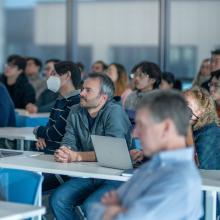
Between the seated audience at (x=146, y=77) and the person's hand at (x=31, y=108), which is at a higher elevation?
the seated audience at (x=146, y=77)

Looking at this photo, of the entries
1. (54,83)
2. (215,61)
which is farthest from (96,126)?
(215,61)

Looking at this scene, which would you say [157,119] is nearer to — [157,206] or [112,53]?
[157,206]


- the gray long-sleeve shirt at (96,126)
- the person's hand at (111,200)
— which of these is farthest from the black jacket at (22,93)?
the person's hand at (111,200)

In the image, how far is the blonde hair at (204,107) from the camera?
418cm

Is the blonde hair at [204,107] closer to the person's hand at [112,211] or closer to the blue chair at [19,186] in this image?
the blue chair at [19,186]

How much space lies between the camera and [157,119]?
7.59 ft

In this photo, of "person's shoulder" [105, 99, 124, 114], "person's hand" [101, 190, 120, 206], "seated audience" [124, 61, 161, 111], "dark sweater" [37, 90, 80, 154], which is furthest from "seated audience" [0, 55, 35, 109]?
"person's hand" [101, 190, 120, 206]

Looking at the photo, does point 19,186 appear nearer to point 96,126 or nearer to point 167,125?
point 96,126

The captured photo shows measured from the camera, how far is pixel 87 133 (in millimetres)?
4523

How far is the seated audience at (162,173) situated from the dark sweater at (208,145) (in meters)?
1.77

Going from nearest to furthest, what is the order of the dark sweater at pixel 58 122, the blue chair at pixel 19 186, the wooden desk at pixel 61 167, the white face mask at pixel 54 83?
1. the blue chair at pixel 19 186
2. the wooden desk at pixel 61 167
3. the dark sweater at pixel 58 122
4. the white face mask at pixel 54 83

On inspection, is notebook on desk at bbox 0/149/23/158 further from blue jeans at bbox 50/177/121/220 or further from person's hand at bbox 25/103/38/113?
person's hand at bbox 25/103/38/113

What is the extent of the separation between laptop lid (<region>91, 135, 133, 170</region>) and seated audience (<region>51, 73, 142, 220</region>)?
0.18m

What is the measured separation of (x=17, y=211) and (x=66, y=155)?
4.51 feet
